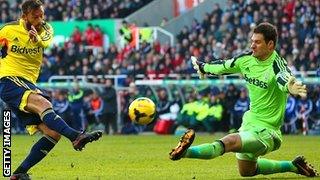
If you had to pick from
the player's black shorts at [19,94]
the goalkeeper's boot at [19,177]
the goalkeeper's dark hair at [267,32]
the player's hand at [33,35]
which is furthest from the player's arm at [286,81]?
the goalkeeper's boot at [19,177]

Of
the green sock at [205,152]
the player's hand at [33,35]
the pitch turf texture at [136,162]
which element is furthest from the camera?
the pitch turf texture at [136,162]

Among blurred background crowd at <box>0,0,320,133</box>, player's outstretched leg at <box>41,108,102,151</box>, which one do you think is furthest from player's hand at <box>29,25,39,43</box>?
blurred background crowd at <box>0,0,320,133</box>

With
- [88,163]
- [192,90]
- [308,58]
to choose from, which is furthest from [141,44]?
[88,163]

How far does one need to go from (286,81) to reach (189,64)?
20.5 meters

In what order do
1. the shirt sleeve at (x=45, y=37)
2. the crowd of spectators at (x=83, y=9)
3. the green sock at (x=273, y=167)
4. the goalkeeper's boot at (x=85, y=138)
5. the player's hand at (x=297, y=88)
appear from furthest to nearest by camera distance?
the crowd of spectators at (x=83, y=9), the green sock at (x=273, y=167), the shirt sleeve at (x=45, y=37), the goalkeeper's boot at (x=85, y=138), the player's hand at (x=297, y=88)

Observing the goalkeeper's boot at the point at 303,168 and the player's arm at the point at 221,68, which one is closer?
the player's arm at the point at 221,68

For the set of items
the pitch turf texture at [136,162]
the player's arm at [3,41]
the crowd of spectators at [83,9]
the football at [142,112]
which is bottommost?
the pitch turf texture at [136,162]

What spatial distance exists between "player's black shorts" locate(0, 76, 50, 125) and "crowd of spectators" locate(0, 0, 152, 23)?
25.4 m

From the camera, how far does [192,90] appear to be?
99.3 ft

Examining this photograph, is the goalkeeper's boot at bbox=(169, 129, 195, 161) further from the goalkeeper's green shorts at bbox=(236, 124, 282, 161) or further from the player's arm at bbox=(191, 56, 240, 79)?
the player's arm at bbox=(191, 56, 240, 79)

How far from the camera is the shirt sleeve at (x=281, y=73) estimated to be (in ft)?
37.5

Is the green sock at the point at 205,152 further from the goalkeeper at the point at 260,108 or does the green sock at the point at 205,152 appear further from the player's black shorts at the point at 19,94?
the player's black shorts at the point at 19,94

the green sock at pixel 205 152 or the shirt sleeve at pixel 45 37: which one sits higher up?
→ the shirt sleeve at pixel 45 37

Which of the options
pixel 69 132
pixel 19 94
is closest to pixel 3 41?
pixel 19 94
